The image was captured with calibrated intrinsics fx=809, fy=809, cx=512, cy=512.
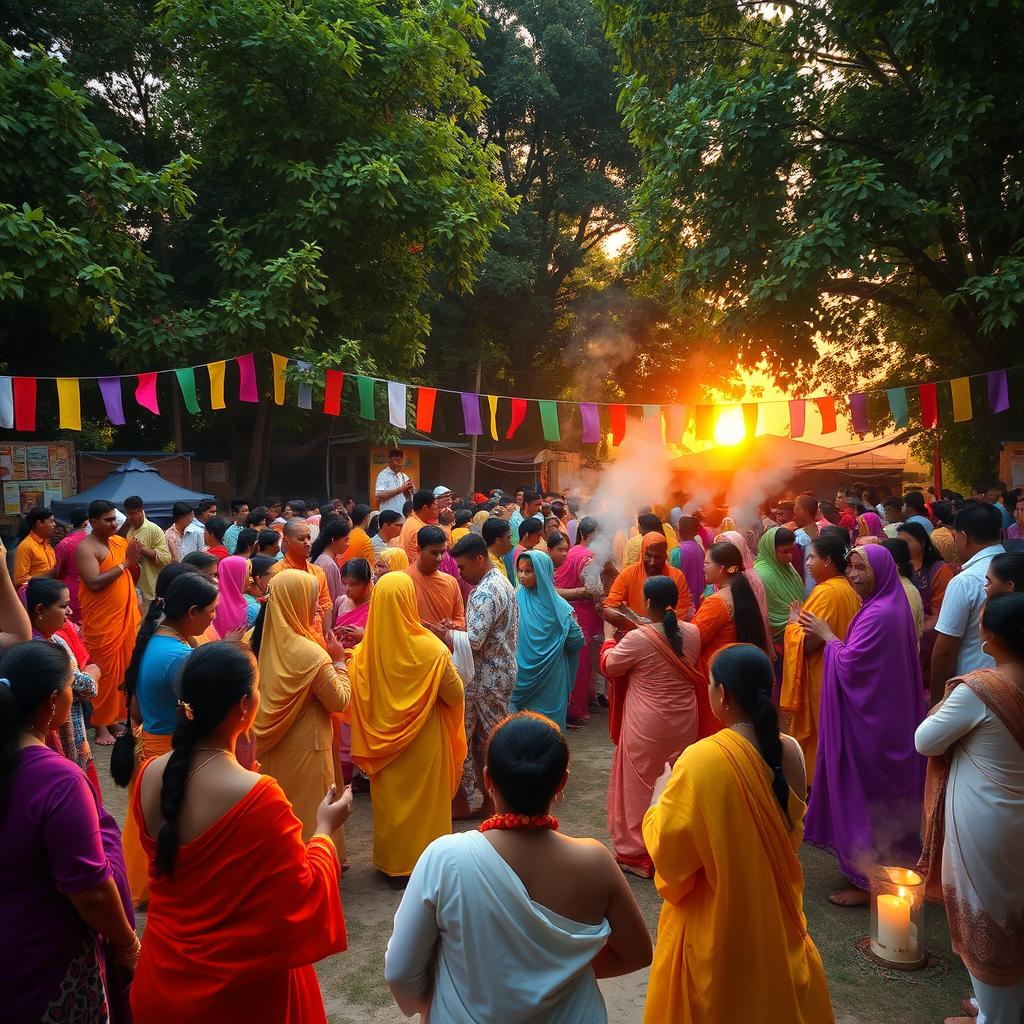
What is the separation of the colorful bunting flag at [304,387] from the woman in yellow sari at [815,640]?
10.1 meters

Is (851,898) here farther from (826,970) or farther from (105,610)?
(105,610)

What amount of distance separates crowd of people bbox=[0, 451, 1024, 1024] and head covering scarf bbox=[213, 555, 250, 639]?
0.02 metres

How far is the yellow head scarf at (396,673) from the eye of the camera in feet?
15.8

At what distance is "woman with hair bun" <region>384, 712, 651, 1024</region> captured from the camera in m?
1.90

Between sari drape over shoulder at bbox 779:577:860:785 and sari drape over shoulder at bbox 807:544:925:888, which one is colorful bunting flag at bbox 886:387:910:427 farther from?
sari drape over shoulder at bbox 807:544:925:888

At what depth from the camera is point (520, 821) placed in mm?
1965

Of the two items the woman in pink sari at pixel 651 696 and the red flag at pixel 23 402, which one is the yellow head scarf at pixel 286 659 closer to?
the woman in pink sari at pixel 651 696

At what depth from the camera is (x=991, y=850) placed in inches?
121

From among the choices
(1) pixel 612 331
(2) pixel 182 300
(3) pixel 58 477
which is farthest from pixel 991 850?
(1) pixel 612 331

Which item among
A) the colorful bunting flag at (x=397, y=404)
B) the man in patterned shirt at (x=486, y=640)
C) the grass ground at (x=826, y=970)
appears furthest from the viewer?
the colorful bunting flag at (x=397, y=404)

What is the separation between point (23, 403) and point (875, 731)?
10.4m

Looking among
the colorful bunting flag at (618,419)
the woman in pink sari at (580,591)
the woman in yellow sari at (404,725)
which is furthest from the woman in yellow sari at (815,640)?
the colorful bunting flag at (618,419)

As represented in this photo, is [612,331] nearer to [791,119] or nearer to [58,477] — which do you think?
[791,119]

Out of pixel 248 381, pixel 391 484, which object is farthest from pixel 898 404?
pixel 248 381
